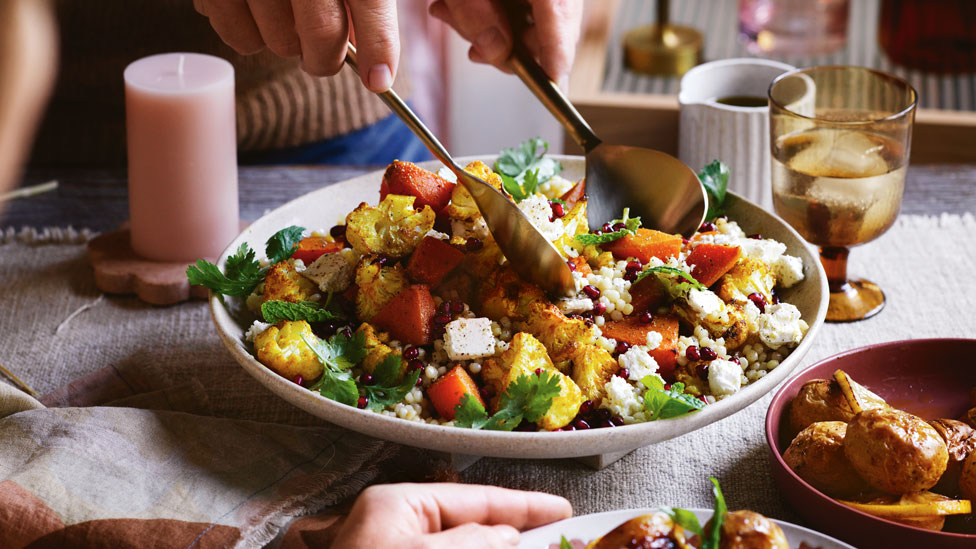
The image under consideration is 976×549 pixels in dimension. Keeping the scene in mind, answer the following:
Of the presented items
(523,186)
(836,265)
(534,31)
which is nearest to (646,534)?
(523,186)

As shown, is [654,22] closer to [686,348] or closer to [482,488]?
[686,348]

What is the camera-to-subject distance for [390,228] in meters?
1.46

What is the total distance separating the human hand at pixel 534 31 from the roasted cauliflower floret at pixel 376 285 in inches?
21.3

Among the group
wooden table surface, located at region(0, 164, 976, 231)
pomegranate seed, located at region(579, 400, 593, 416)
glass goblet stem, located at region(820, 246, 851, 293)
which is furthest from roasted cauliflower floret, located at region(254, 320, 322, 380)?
glass goblet stem, located at region(820, 246, 851, 293)

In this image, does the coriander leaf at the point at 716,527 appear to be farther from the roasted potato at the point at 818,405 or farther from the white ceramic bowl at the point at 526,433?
the roasted potato at the point at 818,405

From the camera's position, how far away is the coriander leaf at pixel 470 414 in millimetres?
1220

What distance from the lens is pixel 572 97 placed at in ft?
8.55

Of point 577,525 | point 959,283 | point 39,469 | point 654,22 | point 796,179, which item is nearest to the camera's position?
point 577,525

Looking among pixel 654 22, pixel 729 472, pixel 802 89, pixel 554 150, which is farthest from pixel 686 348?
pixel 554 150

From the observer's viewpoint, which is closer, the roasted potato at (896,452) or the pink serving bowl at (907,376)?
the roasted potato at (896,452)

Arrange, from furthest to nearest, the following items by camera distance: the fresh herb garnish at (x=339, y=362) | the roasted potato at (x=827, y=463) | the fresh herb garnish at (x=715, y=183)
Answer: the fresh herb garnish at (x=715, y=183) < the fresh herb garnish at (x=339, y=362) < the roasted potato at (x=827, y=463)

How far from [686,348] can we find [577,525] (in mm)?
325

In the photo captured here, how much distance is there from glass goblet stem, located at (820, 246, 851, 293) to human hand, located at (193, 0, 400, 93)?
33.5 inches

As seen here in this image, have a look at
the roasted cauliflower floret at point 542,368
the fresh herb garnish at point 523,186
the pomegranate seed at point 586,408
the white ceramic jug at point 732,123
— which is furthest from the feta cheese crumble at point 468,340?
the white ceramic jug at point 732,123
